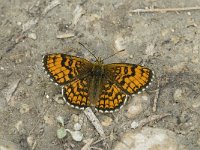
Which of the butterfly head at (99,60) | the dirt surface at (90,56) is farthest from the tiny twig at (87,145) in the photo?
the butterfly head at (99,60)

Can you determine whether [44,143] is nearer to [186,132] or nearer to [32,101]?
[32,101]

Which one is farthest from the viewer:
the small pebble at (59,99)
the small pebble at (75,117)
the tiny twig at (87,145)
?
the small pebble at (59,99)

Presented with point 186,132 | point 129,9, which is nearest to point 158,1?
point 129,9

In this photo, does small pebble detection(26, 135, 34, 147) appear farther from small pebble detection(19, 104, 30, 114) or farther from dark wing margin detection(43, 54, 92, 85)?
dark wing margin detection(43, 54, 92, 85)

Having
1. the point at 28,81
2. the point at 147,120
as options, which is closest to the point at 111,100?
the point at 147,120

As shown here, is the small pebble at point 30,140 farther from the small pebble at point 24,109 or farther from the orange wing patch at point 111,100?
the orange wing patch at point 111,100

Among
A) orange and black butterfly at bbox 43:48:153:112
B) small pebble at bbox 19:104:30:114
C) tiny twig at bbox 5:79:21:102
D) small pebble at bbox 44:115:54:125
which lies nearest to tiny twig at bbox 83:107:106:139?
orange and black butterfly at bbox 43:48:153:112
